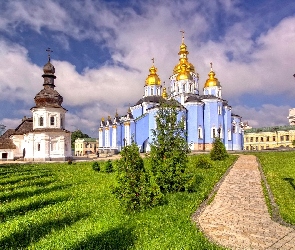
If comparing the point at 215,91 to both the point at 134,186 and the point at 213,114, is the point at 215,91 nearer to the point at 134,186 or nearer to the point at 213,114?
the point at 213,114

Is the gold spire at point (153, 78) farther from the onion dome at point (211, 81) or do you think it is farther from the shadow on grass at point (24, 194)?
the shadow on grass at point (24, 194)

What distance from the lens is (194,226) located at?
21.1 feet

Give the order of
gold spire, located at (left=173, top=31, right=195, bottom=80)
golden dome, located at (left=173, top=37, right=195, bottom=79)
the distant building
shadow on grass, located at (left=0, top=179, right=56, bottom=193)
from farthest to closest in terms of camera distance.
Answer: golden dome, located at (left=173, top=37, right=195, bottom=79) → gold spire, located at (left=173, top=31, right=195, bottom=80) → the distant building → shadow on grass, located at (left=0, top=179, right=56, bottom=193)

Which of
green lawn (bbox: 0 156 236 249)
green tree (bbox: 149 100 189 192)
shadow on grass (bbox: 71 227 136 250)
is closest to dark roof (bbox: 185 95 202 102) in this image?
green tree (bbox: 149 100 189 192)

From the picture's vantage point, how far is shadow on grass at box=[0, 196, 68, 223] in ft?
26.4

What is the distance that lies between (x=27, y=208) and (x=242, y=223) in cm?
661

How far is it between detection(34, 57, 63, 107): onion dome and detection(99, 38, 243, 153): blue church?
12132mm

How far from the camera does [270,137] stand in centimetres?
6562

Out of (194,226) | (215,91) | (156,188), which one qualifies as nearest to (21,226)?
(156,188)

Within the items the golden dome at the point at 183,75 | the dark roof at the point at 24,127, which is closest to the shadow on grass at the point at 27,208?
the dark roof at the point at 24,127

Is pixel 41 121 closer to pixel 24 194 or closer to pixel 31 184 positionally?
pixel 31 184

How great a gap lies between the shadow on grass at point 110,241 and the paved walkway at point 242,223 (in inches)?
69.6

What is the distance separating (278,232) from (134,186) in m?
3.82

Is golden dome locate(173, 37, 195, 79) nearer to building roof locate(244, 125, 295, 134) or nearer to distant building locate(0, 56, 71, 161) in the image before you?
distant building locate(0, 56, 71, 161)
